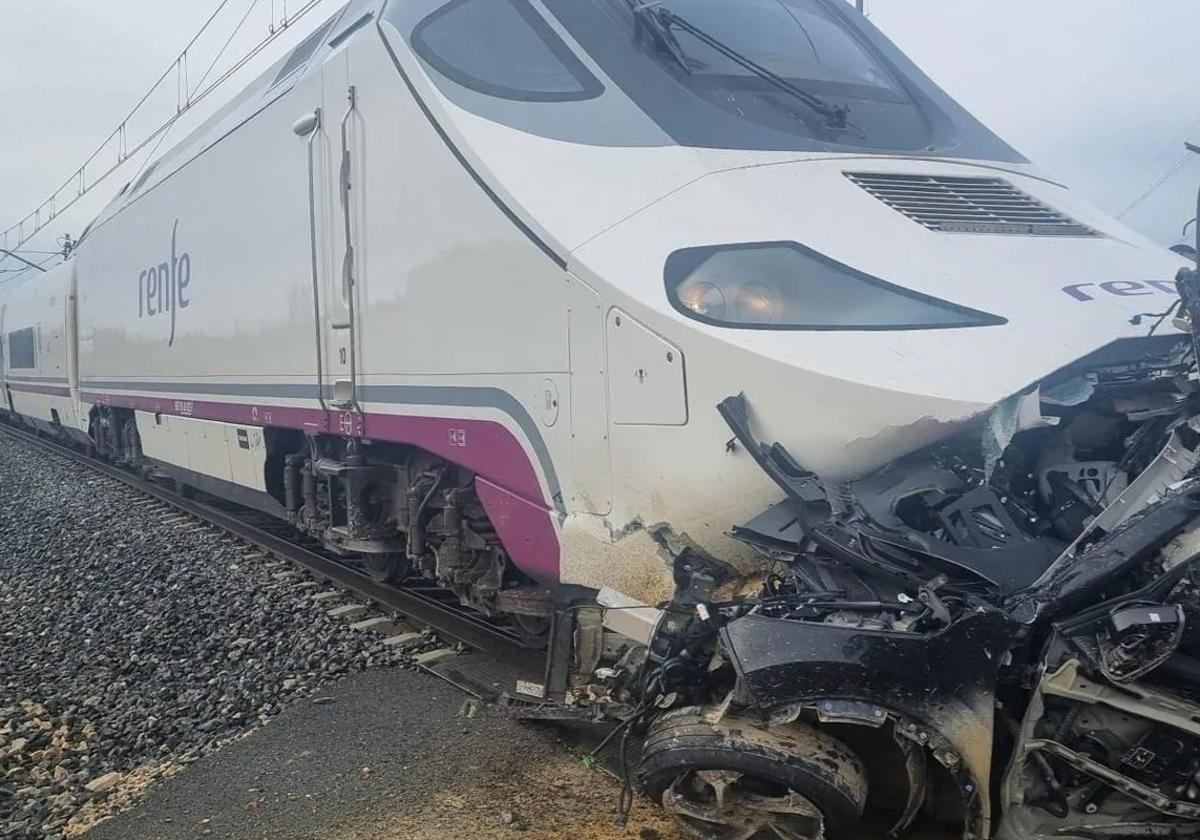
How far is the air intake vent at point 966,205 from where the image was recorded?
3.61 metres

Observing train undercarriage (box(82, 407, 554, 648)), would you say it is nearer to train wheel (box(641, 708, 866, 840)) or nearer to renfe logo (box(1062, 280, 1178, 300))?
train wheel (box(641, 708, 866, 840))

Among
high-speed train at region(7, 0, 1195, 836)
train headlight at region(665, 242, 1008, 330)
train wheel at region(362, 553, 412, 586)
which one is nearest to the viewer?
high-speed train at region(7, 0, 1195, 836)

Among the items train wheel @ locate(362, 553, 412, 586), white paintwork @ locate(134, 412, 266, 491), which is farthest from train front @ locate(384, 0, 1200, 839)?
white paintwork @ locate(134, 412, 266, 491)

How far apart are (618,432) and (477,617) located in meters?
2.67

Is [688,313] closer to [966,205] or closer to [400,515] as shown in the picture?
[966,205]

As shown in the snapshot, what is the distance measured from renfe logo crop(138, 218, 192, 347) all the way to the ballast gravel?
195cm

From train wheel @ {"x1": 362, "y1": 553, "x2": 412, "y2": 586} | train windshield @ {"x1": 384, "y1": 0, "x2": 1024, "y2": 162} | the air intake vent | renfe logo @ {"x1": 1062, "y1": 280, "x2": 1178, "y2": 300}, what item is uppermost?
train windshield @ {"x1": 384, "y1": 0, "x2": 1024, "y2": 162}

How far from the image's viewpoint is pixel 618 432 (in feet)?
11.2

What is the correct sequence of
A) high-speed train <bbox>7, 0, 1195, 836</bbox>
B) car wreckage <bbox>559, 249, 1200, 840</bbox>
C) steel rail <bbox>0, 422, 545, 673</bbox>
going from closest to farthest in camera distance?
car wreckage <bbox>559, 249, 1200, 840</bbox> → high-speed train <bbox>7, 0, 1195, 836</bbox> → steel rail <bbox>0, 422, 545, 673</bbox>

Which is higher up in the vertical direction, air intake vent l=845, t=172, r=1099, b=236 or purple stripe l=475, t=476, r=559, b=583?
air intake vent l=845, t=172, r=1099, b=236

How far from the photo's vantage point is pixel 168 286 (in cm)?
875

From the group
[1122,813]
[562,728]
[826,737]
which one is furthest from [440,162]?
[1122,813]

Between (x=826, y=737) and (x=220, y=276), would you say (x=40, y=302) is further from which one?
(x=826, y=737)

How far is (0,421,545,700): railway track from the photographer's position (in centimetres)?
472
